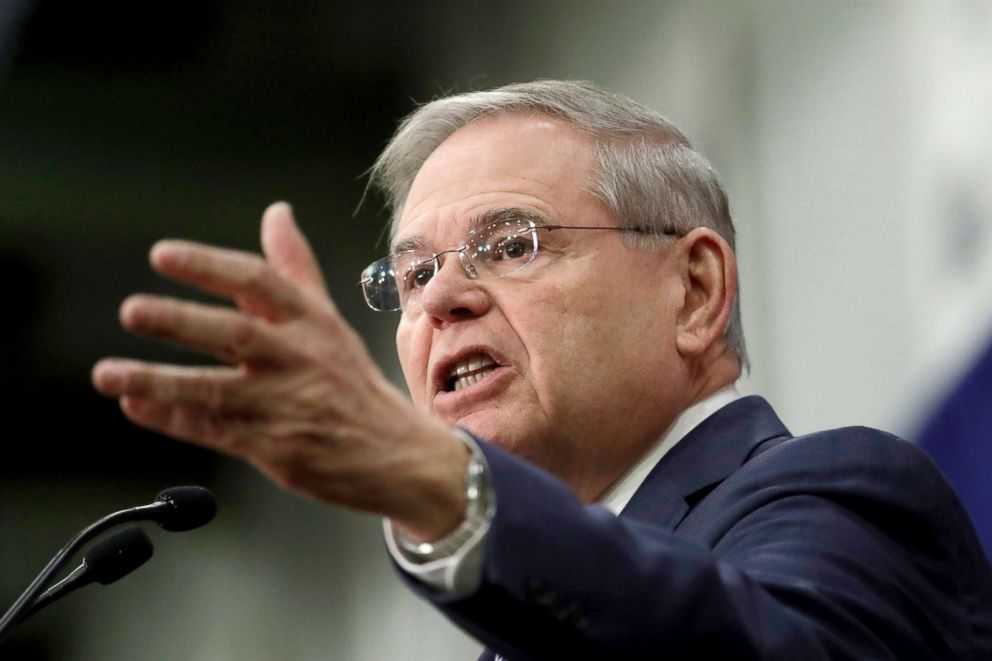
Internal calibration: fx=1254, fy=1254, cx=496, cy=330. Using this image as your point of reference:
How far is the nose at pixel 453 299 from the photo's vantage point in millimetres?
2166

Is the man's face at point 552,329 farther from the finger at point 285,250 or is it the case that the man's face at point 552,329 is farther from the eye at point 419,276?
the finger at point 285,250

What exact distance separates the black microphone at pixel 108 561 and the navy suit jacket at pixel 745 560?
0.75 meters

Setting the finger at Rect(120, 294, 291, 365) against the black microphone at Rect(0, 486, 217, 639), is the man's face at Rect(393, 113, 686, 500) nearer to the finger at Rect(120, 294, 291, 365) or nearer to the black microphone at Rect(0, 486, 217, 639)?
the black microphone at Rect(0, 486, 217, 639)

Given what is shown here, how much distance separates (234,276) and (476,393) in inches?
45.5

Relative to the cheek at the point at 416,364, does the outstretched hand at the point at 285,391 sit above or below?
above

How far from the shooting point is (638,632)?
1152 millimetres

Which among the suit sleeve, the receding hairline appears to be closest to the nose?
the receding hairline

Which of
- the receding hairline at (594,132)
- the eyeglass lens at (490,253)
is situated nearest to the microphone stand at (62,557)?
the eyeglass lens at (490,253)

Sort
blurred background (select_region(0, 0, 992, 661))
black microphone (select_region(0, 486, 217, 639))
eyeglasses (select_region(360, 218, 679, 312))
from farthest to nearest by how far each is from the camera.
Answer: blurred background (select_region(0, 0, 992, 661)) < eyeglasses (select_region(360, 218, 679, 312)) < black microphone (select_region(0, 486, 217, 639))

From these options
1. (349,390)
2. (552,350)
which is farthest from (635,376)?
(349,390)

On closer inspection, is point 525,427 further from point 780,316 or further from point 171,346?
point 171,346

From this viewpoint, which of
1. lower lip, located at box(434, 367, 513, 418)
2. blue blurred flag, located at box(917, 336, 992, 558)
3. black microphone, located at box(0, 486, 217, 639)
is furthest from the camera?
blue blurred flag, located at box(917, 336, 992, 558)

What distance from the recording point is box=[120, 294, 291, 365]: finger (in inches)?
36.6

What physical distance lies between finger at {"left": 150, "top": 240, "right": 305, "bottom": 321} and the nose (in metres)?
A: 1.15
